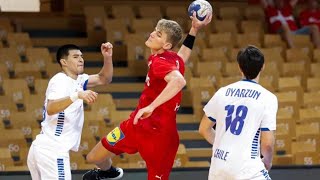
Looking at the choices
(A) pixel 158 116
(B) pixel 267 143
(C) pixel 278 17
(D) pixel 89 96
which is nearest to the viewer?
(B) pixel 267 143

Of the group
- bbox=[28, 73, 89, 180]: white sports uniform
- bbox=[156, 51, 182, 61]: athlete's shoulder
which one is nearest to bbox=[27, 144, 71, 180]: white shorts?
bbox=[28, 73, 89, 180]: white sports uniform

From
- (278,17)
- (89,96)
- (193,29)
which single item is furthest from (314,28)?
(89,96)

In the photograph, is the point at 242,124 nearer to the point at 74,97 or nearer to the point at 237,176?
the point at 237,176

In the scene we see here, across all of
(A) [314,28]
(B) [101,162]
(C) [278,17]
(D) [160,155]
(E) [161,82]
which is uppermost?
(C) [278,17]

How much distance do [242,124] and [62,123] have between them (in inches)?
69.6

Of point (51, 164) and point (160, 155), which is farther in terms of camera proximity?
point (51, 164)

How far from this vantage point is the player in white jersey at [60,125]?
22.6 ft

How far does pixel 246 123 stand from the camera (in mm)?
5828

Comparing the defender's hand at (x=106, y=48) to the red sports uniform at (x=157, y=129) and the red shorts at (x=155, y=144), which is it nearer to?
the red sports uniform at (x=157, y=129)

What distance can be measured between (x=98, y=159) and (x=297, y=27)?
784cm

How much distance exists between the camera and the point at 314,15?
556 inches

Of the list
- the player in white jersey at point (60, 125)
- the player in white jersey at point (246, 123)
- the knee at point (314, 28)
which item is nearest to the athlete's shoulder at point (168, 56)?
the player in white jersey at point (60, 125)

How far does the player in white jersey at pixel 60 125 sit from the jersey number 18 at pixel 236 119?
137cm

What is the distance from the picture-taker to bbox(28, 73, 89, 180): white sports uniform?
693cm
